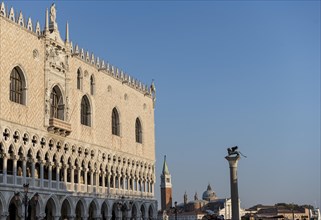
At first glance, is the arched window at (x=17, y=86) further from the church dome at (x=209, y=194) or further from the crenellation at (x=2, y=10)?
the church dome at (x=209, y=194)

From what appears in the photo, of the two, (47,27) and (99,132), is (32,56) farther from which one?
(99,132)

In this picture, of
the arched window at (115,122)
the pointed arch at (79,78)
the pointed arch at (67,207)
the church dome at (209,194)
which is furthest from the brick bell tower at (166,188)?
the pointed arch at (67,207)

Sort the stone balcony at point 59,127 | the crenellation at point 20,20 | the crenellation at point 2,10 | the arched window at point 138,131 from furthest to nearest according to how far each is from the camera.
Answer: the arched window at point 138,131, the stone balcony at point 59,127, the crenellation at point 20,20, the crenellation at point 2,10

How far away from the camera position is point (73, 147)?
121 ft

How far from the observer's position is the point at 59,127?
34562 millimetres


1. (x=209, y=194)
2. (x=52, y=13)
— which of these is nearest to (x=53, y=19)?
(x=52, y=13)

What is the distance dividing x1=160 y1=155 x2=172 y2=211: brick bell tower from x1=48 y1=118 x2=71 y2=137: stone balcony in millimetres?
69694

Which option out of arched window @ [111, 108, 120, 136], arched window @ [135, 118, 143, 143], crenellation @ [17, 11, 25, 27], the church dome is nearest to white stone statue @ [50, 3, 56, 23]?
crenellation @ [17, 11, 25, 27]

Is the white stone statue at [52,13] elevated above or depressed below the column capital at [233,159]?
above

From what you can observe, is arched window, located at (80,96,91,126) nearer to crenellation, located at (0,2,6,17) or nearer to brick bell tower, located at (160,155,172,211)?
crenellation, located at (0,2,6,17)

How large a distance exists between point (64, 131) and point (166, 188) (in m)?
71.0

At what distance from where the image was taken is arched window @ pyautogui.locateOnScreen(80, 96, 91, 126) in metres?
39.0

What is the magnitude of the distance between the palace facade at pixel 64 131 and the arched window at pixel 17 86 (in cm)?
6

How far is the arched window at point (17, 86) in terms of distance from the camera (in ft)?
103
